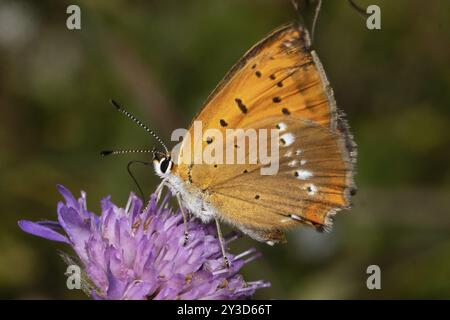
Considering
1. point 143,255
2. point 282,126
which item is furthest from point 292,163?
point 143,255

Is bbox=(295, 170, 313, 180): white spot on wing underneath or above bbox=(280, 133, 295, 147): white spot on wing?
underneath

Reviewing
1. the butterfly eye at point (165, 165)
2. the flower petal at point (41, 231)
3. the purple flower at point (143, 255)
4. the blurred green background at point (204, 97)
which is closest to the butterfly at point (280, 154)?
the butterfly eye at point (165, 165)

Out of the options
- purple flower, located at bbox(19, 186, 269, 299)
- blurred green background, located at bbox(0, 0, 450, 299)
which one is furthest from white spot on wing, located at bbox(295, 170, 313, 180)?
blurred green background, located at bbox(0, 0, 450, 299)

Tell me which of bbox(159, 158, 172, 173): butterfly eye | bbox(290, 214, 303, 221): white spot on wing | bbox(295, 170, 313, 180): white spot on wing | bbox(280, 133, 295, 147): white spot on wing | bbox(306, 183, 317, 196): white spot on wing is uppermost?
bbox(280, 133, 295, 147): white spot on wing

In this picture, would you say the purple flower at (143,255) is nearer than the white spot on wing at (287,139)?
Yes

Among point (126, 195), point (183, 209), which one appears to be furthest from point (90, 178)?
point (183, 209)

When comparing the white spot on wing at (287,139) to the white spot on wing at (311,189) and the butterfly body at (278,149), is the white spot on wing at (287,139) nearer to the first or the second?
the butterfly body at (278,149)

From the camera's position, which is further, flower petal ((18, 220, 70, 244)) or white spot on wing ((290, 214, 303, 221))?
white spot on wing ((290, 214, 303, 221))

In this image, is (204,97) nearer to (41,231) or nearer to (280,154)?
(280,154)

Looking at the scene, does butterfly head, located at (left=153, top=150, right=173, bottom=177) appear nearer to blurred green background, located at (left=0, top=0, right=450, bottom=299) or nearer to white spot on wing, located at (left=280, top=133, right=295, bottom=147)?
white spot on wing, located at (left=280, top=133, right=295, bottom=147)
